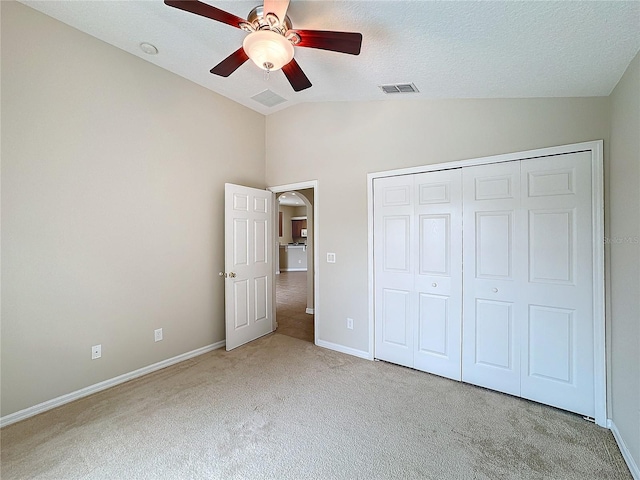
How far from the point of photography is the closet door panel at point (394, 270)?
117 inches

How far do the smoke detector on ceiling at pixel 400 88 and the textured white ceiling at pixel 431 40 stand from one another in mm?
88

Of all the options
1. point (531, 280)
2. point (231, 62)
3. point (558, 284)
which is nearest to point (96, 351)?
point (231, 62)

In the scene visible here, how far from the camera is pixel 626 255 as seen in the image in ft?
5.89

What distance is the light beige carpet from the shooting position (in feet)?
5.53

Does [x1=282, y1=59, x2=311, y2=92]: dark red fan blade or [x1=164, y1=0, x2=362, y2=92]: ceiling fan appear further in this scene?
[x1=282, y1=59, x2=311, y2=92]: dark red fan blade

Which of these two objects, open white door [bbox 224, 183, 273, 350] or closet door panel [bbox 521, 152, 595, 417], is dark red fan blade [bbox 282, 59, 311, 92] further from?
closet door panel [bbox 521, 152, 595, 417]

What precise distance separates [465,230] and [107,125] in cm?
342

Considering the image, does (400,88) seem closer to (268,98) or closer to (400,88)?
(400,88)

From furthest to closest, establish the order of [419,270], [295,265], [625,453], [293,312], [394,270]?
[295,265]
[293,312]
[394,270]
[419,270]
[625,453]

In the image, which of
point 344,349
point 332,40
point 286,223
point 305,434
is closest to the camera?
point 332,40

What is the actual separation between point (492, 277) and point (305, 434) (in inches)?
78.8

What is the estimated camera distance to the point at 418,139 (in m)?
2.90

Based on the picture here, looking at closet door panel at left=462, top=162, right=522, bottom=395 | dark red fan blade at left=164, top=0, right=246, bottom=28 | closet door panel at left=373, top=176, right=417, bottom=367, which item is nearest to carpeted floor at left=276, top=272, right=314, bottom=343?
closet door panel at left=373, top=176, right=417, bottom=367

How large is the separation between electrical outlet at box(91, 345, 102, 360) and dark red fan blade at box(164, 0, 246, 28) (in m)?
2.71
